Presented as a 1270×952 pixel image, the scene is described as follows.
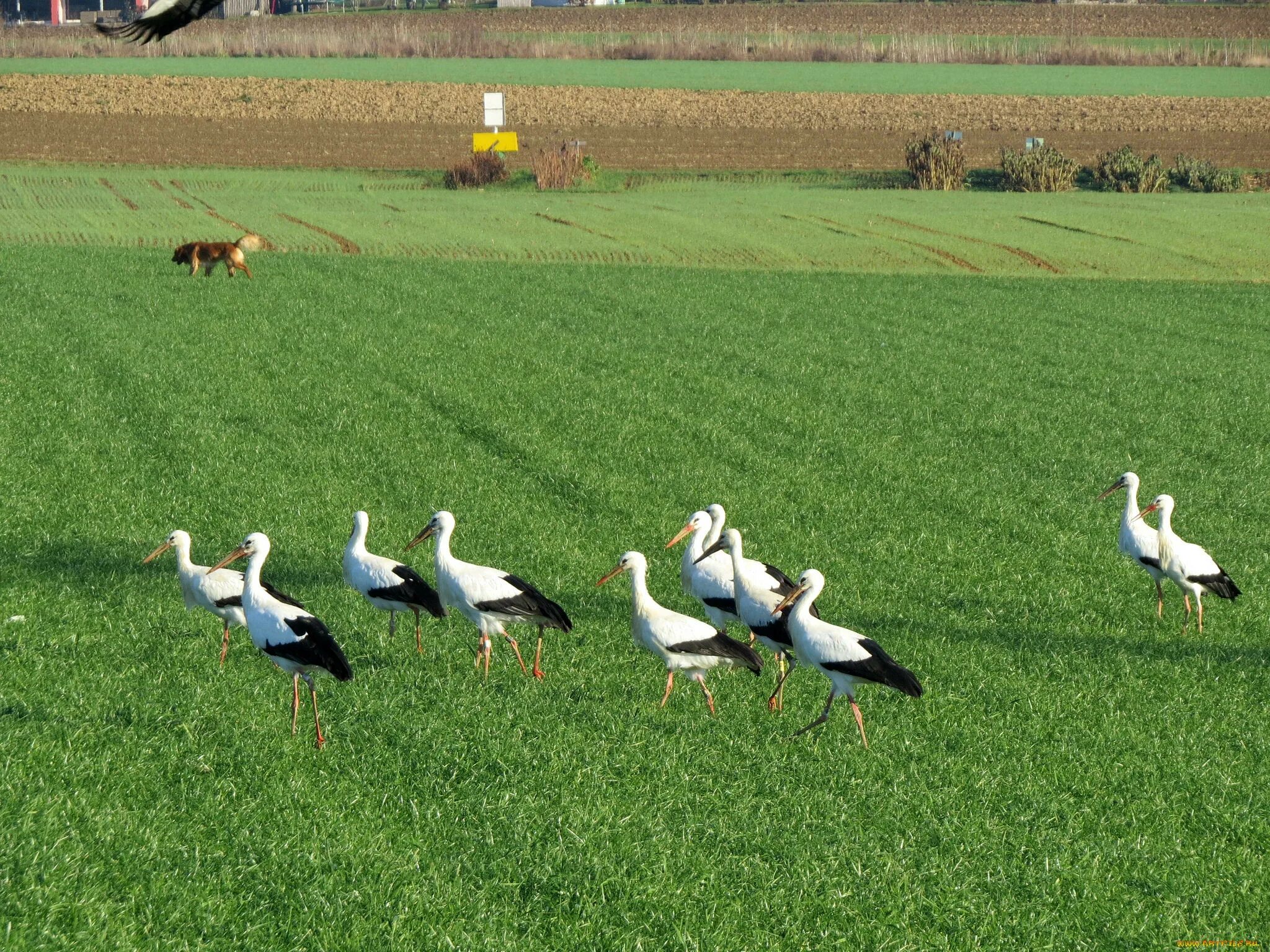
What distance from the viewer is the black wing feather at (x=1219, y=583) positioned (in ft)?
39.3

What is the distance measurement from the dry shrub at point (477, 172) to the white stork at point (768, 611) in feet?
167

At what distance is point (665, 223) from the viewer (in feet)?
155

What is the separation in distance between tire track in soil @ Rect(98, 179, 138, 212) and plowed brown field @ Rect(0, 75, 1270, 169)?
7451 mm

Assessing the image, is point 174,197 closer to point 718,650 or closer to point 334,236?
point 334,236

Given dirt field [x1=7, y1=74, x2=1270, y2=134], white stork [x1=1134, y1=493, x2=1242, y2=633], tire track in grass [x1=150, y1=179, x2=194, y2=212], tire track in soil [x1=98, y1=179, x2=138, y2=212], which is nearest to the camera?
white stork [x1=1134, y1=493, x2=1242, y2=633]

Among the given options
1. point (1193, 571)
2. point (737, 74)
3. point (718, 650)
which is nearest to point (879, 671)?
point (718, 650)

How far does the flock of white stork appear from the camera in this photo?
899cm

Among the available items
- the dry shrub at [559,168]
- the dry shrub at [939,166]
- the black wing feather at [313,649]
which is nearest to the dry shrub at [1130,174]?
the dry shrub at [939,166]

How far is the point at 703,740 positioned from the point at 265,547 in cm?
335

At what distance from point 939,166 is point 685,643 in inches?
2193

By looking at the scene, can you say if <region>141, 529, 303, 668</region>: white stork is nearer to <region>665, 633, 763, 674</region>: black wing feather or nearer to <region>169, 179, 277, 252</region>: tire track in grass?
<region>665, 633, 763, 674</region>: black wing feather

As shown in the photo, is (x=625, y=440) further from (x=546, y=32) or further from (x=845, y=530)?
(x=546, y=32)

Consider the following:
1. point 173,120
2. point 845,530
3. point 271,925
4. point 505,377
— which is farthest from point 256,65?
point 271,925

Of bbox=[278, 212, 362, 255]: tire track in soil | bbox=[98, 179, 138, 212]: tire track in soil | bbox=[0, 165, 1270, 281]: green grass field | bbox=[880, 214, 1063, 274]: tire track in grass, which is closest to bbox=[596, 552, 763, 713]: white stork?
bbox=[0, 165, 1270, 281]: green grass field
